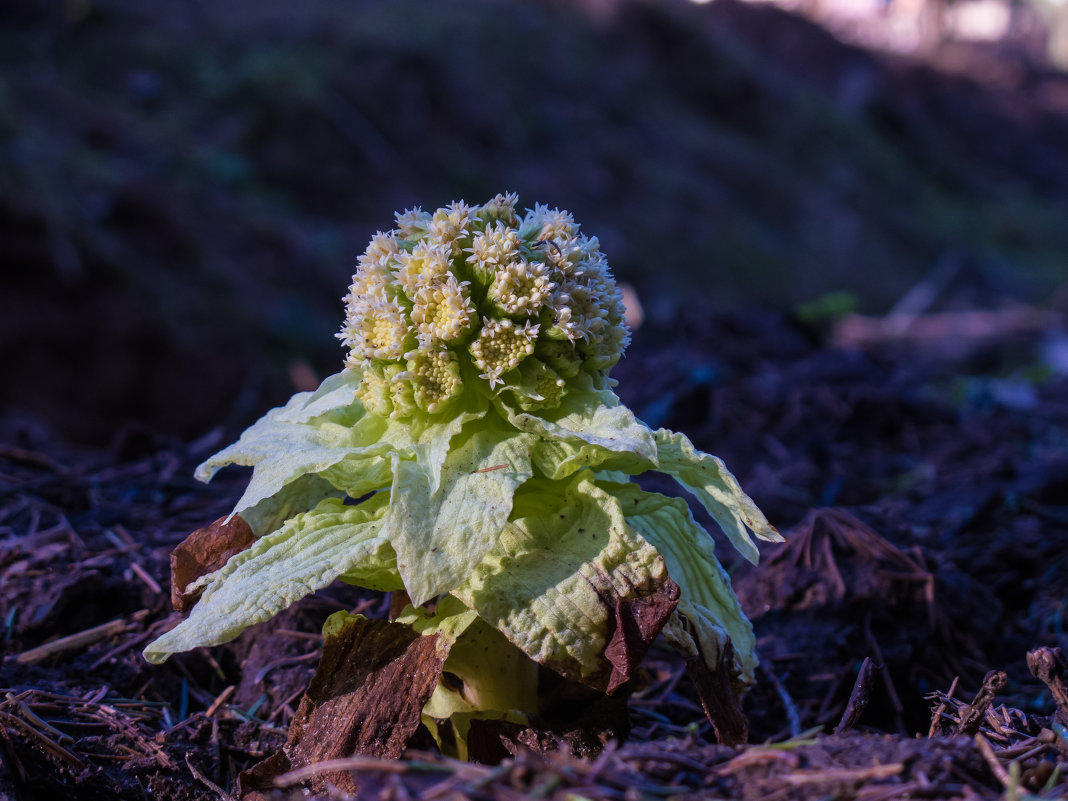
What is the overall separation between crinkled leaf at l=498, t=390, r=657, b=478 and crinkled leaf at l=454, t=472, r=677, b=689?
0.38 feet

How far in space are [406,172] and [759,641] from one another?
40.7 ft

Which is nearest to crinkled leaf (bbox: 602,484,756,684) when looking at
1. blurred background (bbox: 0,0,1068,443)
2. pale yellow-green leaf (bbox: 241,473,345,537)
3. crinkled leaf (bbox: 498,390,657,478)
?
crinkled leaf (bbox: 498,390,657,478)

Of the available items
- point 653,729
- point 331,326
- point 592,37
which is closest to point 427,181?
point 331,326

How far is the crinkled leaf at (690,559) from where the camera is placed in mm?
2502

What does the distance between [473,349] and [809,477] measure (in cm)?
349

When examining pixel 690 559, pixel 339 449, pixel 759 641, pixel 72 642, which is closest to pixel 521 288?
pixel 339 449

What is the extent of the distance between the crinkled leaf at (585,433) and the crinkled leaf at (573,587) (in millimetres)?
115

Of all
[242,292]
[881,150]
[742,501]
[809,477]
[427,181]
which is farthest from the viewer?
[881,150]

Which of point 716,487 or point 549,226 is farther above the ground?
point 549,226

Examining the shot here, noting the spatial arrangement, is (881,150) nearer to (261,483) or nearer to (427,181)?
(427,181)

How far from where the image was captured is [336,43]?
595 inches

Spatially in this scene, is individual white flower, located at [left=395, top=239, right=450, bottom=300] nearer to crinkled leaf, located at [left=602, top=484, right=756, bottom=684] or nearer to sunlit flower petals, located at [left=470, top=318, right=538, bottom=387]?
sunlit flower petals, located at [left=470, top=318, right=538, bottom=387]

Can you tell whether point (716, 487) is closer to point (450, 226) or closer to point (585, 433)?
point (585, 433)

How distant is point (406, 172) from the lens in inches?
572
